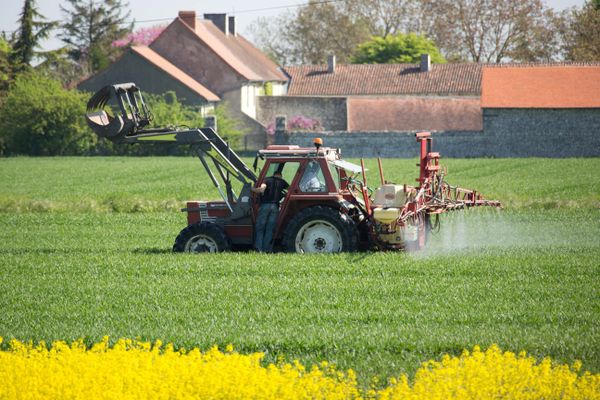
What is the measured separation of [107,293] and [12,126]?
51529 mm

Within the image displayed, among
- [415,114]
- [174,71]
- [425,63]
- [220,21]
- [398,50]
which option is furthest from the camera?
[398,50]

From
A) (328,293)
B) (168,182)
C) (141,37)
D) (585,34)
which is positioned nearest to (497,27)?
(585,34)

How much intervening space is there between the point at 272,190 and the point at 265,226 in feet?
1.95

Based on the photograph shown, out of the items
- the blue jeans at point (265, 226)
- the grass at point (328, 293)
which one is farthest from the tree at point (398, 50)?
the blue jeans at point (265, 226)

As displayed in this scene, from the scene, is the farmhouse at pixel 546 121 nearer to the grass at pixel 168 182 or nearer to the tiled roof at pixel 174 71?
the grass at pixel 168 182

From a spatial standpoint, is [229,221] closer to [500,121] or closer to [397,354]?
[397,354]

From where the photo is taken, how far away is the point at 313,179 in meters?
18.3

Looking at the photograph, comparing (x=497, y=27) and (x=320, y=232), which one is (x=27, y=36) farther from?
(x=320, y=232)

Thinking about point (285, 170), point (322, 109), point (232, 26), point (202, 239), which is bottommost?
point (202, 239)

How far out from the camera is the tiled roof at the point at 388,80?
78.0 meters

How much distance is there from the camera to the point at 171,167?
4878 centimetres

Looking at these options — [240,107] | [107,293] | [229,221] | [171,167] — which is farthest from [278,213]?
[240,107]

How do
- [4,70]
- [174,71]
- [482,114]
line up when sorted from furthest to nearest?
[4,70], [174,71], [482,114]

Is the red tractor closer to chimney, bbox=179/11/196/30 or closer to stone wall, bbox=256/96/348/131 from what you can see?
stone wall, bbox=256/96/348/131
